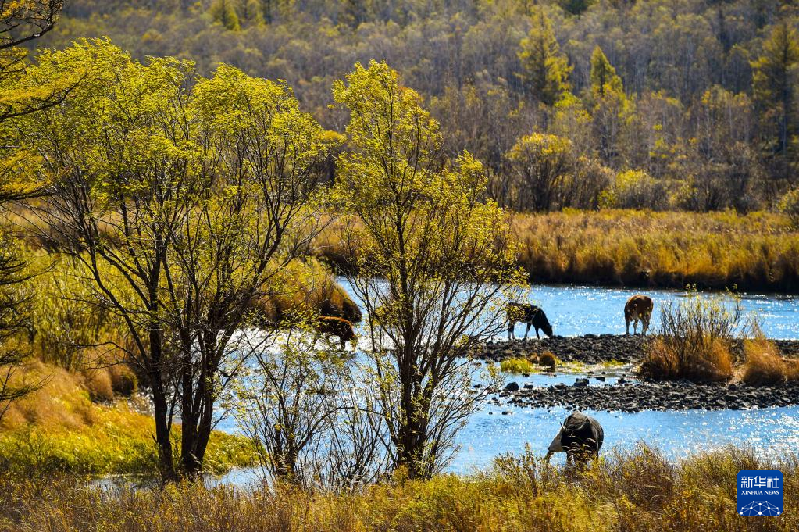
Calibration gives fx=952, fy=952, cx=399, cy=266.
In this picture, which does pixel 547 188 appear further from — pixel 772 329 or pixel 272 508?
pixel 272 508

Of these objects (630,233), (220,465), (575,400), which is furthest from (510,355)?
(630,233)

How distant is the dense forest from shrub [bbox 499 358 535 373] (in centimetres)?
3119

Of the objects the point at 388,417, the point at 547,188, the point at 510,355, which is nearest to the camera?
the point at 388,417

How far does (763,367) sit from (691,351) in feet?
5.41

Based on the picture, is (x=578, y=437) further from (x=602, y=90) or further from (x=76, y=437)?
(x=602, y=90)

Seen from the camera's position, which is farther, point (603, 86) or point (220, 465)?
point (603, 86)

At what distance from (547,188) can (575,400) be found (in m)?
41.8

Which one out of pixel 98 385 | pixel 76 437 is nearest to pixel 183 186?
pixel 76 437

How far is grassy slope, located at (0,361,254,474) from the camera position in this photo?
14781mm

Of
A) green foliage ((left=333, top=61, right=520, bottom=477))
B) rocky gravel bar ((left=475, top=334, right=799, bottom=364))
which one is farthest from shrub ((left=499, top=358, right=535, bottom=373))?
green foliage ((left=333, top=61, right=520, bottom=477))

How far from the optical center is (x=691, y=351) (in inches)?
893

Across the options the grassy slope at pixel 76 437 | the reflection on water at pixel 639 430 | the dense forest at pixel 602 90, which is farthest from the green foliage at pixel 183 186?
the dense forest at pixel 602 90

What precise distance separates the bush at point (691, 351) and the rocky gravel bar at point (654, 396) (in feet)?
2.39

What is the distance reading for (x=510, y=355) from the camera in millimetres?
25312
